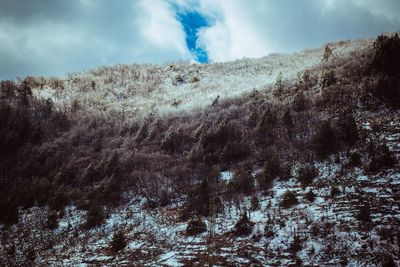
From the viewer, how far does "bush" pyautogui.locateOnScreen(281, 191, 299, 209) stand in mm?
9516

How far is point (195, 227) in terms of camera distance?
9.55m

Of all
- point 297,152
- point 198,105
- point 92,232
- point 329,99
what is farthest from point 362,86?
point 92,232

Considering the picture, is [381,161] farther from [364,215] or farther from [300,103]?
[300,103]

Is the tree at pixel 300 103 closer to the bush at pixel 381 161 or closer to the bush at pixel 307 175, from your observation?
the bush at pixel 307 175

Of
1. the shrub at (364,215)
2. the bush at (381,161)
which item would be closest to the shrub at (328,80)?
the bush at (381,161)

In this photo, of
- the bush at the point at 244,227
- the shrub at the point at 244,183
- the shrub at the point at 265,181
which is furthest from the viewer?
the shrub at the point at 244,183

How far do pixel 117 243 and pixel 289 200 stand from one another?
5129 millimetres

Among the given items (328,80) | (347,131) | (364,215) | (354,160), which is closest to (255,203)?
(364,215)

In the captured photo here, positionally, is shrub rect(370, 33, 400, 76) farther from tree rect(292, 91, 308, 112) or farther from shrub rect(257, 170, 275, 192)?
shrub rect(257, 170, 275, 192)

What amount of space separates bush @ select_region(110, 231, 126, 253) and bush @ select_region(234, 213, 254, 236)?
3308 mm

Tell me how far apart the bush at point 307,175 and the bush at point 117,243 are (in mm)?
5772

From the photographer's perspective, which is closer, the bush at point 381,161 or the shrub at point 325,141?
the bush at point 381,161

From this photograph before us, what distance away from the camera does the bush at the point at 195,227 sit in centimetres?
948

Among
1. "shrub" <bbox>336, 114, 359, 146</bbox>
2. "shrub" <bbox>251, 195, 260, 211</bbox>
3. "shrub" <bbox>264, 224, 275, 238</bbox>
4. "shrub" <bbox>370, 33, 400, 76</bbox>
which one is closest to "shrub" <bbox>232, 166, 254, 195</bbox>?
"shrub" <bbox>251, 195, 260, 211</bbox>
